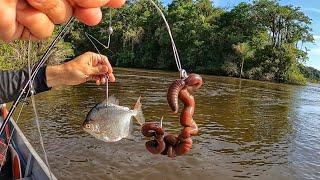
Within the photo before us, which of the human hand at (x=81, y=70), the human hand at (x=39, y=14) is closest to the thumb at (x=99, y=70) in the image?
the human hand at (x=81, y=70)

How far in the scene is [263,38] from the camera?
4928 cm

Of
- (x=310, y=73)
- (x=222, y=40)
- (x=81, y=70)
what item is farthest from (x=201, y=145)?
(x=310, y=73)

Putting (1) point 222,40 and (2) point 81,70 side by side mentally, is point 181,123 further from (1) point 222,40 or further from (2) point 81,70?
(1) point 222,40

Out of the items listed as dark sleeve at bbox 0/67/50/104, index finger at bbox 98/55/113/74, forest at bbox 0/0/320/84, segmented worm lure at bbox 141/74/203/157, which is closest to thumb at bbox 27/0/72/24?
segmented worm lure at bbox 141/74/203/157

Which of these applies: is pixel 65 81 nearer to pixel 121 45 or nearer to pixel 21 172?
pixel 21 172

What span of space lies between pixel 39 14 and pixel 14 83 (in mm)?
2394

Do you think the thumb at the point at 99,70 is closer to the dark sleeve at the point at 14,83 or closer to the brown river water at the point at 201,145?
the dark sleeve at the point at 14,83

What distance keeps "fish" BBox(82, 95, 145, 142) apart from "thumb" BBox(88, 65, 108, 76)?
0.54 metres

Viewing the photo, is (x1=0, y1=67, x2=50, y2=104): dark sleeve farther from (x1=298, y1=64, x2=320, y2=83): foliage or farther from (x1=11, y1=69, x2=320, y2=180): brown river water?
(x1=298, y1=64, x2=320, y2=83): foliage

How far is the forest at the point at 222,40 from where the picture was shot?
4697 cm

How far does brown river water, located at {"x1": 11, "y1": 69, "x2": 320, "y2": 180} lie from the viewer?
9.67 m

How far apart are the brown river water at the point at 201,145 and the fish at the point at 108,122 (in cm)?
677

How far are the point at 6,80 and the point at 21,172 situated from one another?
3339 millimetres

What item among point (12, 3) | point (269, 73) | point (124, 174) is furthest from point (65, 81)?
point (269, 73)
